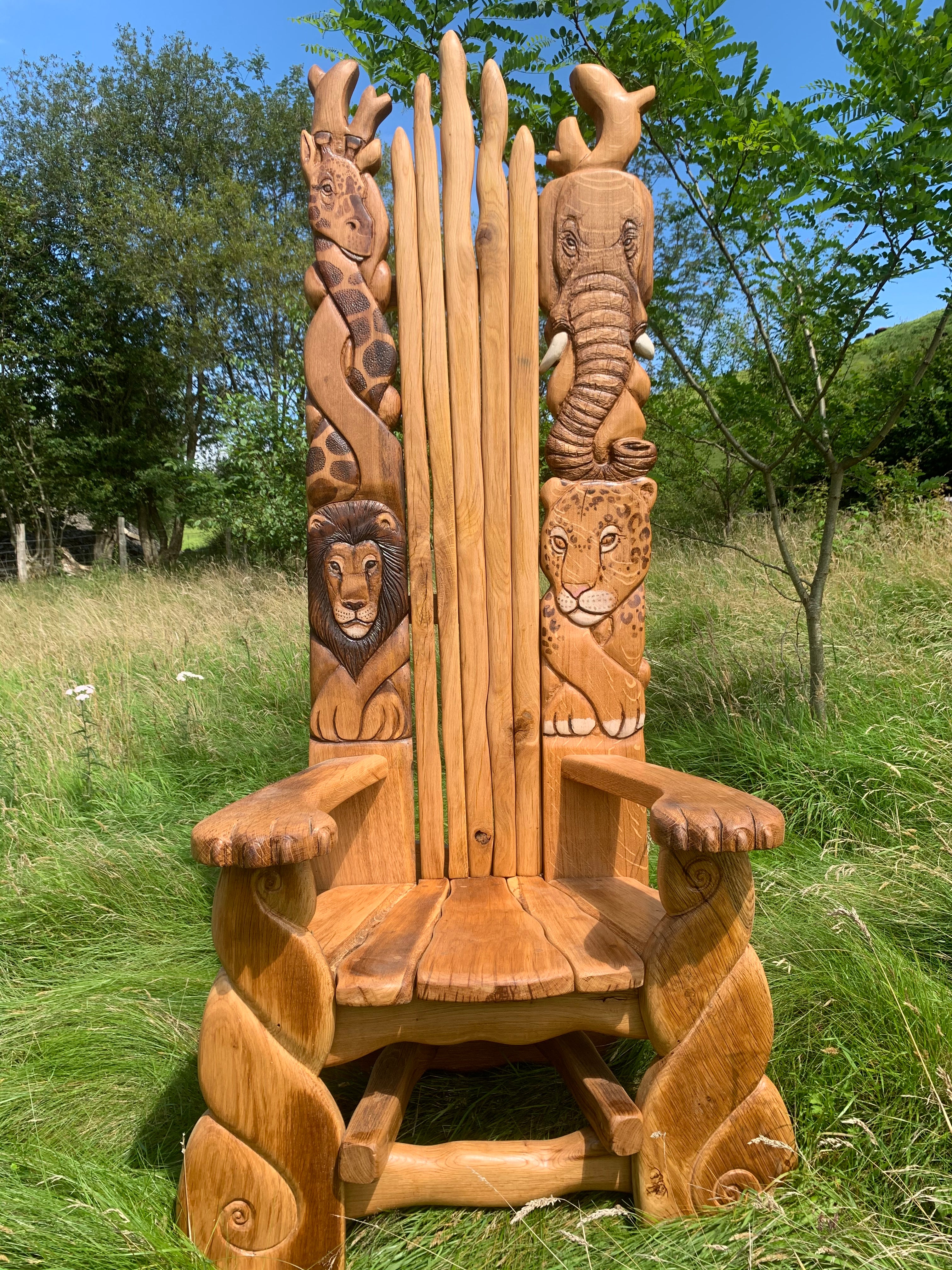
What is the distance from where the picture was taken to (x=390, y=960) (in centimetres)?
121

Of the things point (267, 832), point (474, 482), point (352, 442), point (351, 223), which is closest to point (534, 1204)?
point (267, 832)

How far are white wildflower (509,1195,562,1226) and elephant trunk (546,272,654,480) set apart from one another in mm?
1372

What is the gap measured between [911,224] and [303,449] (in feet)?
20.1

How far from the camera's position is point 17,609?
593 cm

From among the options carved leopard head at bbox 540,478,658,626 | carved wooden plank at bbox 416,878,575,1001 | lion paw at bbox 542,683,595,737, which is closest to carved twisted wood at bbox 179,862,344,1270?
carved wooden plank at bbox 416,878,575,1001

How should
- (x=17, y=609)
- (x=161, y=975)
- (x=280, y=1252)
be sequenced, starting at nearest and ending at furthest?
1. (x=280, y=1252)
2. (x=161, y=975)
3. (x=17, y=609)

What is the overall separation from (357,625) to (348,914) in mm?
636

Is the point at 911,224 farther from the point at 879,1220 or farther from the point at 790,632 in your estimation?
the point at 879,1220

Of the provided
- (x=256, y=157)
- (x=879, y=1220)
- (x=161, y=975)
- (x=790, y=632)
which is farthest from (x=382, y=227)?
(x=256, y=157)

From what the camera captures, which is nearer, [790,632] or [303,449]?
[790,632]

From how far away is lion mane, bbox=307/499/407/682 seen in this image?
5.48ft

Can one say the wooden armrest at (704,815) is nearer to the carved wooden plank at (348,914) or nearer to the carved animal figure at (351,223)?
the carved wooden plank at (348,914)

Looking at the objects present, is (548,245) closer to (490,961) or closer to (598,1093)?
(490,961)

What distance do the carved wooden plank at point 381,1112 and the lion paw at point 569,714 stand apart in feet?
2.45
